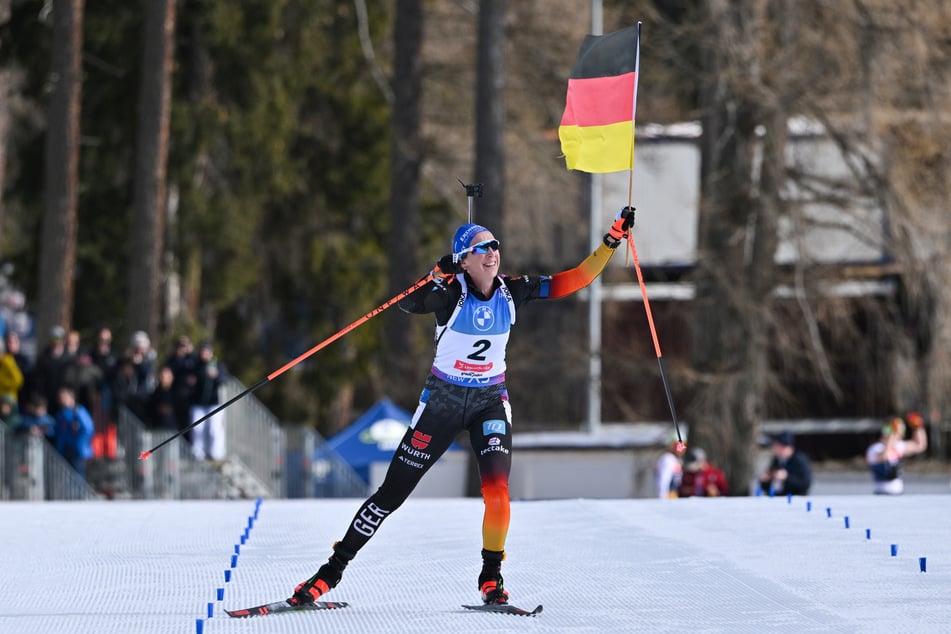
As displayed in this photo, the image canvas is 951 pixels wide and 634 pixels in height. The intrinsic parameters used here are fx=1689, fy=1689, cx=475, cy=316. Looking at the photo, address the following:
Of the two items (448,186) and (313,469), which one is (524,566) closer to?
(313,469)

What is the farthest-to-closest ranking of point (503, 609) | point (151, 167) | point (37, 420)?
1. point (151, 167)
2. point (37, 420)
3. point (503, 609)

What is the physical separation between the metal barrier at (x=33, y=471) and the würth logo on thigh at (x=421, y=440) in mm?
9643

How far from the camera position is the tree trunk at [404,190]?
86.1 feet

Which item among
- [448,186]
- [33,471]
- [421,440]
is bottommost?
[33,471]

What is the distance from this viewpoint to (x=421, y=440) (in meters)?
7.54

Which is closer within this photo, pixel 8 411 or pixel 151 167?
pixel 8 411

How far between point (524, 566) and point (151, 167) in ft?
52.4

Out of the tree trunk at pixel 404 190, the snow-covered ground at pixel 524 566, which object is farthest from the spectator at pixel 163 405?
the tree trunk at pixel 404 190

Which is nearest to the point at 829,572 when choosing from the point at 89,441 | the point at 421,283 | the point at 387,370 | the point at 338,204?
the point at 421,283

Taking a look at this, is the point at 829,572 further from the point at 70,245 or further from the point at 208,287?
the point at 208,287

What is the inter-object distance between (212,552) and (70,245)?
14033 mm

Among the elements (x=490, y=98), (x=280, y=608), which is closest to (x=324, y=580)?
(x=280, y=608)

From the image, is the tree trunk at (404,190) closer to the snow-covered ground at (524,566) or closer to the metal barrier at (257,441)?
the metal barrier at (257,441)

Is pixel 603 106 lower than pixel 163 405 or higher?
higher
